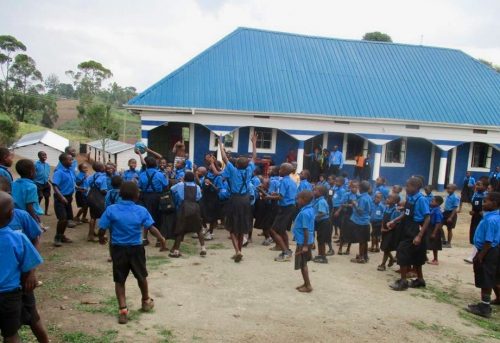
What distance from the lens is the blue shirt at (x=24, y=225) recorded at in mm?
4039

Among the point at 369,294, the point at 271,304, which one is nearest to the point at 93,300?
the point at 271,304

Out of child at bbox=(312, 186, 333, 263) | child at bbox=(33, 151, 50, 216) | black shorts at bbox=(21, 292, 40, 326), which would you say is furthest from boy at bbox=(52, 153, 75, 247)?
child at bbox=(312, 186, 333, 263)

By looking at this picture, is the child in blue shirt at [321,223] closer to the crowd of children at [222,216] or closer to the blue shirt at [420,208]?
the crowd of children at [222,216]

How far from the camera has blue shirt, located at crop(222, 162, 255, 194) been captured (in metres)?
7.44

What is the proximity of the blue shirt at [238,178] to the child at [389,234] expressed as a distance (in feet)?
8.05

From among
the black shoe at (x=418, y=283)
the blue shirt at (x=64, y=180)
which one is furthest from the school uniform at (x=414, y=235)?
the blue shirt at (x=64, y=180)

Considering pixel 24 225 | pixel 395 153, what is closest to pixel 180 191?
pixel 24 225

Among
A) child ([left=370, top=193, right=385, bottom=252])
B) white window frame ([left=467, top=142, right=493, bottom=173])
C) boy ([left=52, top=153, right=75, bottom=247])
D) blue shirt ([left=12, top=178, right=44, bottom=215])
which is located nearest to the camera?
blue shirt ([left=12, top=178, right=44, bottom=215])

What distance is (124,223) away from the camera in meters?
4.75

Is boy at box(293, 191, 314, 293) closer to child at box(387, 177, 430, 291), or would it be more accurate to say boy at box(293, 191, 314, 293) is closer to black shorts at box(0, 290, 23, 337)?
child at box(387, 177, 430, 291)

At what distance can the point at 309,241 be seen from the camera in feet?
19.8

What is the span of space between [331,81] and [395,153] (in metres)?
4.35

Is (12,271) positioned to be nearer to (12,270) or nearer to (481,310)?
(12,270)

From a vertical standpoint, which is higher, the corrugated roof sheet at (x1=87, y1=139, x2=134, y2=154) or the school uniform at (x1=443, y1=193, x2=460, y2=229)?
the corrugated roof sheet at (x1=87, y1=139, x2=134, y2=154)
